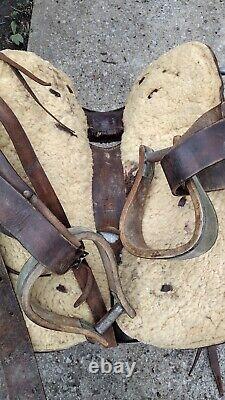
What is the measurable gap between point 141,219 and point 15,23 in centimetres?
114

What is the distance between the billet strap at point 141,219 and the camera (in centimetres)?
117

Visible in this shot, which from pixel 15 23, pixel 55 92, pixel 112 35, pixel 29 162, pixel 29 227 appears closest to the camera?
pixel 29 227

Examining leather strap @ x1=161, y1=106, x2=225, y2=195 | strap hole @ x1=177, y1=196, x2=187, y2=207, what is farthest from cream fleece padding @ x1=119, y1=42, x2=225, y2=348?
leather strap @ x1=161, y1=106, x2=225, y2=195

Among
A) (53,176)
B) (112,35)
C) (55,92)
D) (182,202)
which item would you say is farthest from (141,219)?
(112,35)

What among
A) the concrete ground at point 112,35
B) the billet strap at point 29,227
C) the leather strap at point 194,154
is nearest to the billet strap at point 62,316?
the billet strap at point 29,227

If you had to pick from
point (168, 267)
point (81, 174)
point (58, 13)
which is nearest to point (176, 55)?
point (81, 174)

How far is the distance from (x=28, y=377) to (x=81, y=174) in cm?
41

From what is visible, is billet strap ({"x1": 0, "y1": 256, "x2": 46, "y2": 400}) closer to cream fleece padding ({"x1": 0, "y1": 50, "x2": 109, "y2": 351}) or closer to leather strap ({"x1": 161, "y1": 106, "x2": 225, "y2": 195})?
cream fleece padding ({"x1": 0, "y1": 50, "x2": 109, "y2": 351})

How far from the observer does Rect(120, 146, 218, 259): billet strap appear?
3.83 ft

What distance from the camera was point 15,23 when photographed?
88.7 inches

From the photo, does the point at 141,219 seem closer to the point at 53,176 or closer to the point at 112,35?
the point at 53,176

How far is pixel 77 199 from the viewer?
1356 millimetres

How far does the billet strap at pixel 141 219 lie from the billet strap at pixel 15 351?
0.83 ft

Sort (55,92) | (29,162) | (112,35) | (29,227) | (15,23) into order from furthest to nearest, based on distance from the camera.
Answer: (15,23) → (112,35) → (55,92) → (29,162) → (29,227)
